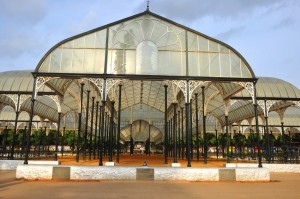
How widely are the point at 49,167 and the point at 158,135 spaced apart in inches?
1726

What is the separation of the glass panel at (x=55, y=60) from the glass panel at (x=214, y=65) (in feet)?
36.9

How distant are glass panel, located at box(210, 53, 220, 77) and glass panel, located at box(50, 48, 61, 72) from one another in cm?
1124

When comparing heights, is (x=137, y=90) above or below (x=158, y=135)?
above

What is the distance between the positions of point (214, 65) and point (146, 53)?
5.14 m

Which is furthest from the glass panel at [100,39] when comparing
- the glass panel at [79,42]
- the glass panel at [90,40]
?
the glass panel at [79,42]

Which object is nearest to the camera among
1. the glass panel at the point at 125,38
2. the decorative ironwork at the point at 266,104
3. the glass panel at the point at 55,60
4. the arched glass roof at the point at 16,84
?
the glass panel at the point at 55,60

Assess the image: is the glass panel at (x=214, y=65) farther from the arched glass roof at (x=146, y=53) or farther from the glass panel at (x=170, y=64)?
the glass panel at (x=170, y=64)

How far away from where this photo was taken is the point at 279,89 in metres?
35.9

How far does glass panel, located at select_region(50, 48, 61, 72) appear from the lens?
740 inches

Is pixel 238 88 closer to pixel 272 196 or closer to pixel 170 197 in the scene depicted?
pixel 272 196

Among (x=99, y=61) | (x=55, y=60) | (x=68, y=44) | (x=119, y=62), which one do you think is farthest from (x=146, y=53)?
(x=55, y=60)

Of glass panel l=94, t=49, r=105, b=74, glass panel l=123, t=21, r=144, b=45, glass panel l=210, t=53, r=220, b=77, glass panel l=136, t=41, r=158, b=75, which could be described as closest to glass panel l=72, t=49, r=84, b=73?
glass panel l=94, t=49, r=105, b=74

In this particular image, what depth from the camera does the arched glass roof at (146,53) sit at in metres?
18.9

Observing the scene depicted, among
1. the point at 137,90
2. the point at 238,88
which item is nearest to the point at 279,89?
the point at 238,88
